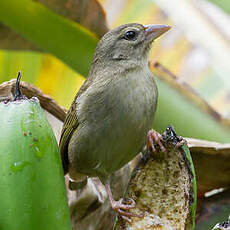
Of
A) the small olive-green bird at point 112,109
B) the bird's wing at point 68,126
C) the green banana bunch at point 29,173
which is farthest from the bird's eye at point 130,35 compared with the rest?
the green banana bunch at point 29,173

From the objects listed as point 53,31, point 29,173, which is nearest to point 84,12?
point 53,31

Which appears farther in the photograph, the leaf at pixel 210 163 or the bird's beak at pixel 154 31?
the bird's beak at pixel 154 31

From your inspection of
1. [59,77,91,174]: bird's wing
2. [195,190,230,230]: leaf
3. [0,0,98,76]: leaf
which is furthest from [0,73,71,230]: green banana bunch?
[0,0,98,76]: leaf

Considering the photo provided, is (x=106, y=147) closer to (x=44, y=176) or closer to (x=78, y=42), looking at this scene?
(x=78, y=42)

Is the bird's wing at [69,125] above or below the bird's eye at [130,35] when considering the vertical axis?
below

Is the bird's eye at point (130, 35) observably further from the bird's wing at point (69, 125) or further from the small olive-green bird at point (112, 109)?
the bird's wing at point (69, 125)

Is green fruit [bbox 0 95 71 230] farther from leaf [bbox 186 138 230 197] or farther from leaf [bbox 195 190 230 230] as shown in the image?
leaf [bbox 195 190 230 230]

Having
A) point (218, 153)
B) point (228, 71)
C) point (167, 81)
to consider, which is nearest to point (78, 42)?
point (167, 81)
